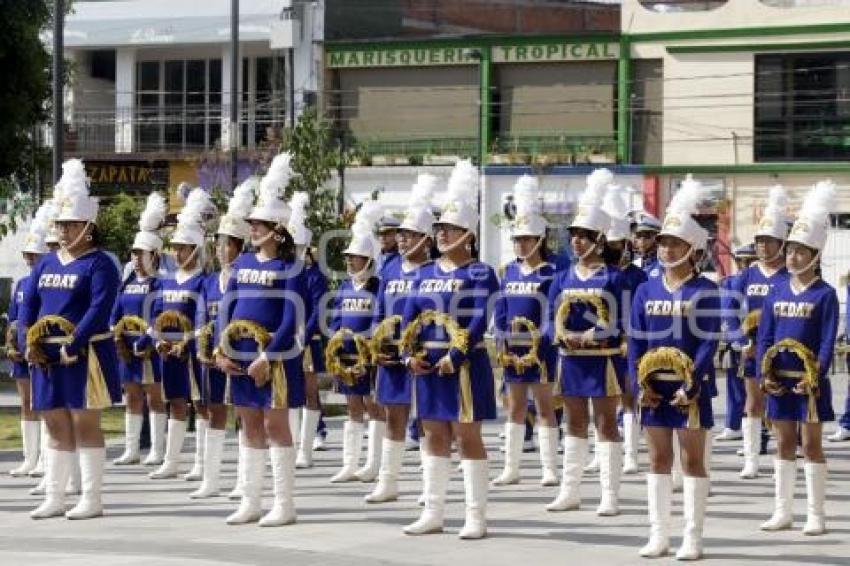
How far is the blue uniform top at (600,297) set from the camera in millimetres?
14945

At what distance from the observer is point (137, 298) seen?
711 inches

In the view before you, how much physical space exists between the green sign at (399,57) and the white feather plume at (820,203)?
37.7 m

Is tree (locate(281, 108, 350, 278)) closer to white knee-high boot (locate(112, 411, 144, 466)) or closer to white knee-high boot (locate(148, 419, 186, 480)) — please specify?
white knee-high boot (locate(112, 411, 144, 466))

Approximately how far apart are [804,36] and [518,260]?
32174 mm

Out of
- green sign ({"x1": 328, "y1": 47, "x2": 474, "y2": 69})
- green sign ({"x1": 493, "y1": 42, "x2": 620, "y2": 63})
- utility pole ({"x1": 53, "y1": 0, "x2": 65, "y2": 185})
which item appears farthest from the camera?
green sign ({"x1": 328, "y1": 47, "x2": 474, "y2": 69})

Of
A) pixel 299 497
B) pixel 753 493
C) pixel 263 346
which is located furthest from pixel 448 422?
pixel 753 493

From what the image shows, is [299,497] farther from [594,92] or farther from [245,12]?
[245,12]

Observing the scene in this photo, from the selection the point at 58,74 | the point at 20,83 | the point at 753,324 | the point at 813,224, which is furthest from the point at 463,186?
the point at 20,83

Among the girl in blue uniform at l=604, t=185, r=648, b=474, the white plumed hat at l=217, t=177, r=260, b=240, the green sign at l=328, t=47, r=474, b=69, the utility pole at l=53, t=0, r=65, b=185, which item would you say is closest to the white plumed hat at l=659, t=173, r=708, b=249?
the girl in blue uniform at l=604, t=185, r=648, b=474

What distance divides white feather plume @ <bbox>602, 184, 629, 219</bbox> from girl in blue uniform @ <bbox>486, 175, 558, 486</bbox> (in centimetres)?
70

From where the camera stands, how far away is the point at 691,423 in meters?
12.7

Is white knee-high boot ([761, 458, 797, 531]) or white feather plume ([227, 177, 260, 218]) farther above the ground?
white feather plume ([227, 177, 260, 218])

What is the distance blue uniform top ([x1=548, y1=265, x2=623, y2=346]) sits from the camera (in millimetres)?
14945

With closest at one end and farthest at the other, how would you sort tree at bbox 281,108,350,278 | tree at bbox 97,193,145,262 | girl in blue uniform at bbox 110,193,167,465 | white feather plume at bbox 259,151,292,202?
1. white feather plume at bbox 259,151,292,202
2. girl in blue uniform at bbox 110,193,167,465
3. tree at bbox 281,108,350,278
4. tree at bbox 97,193,145,262
